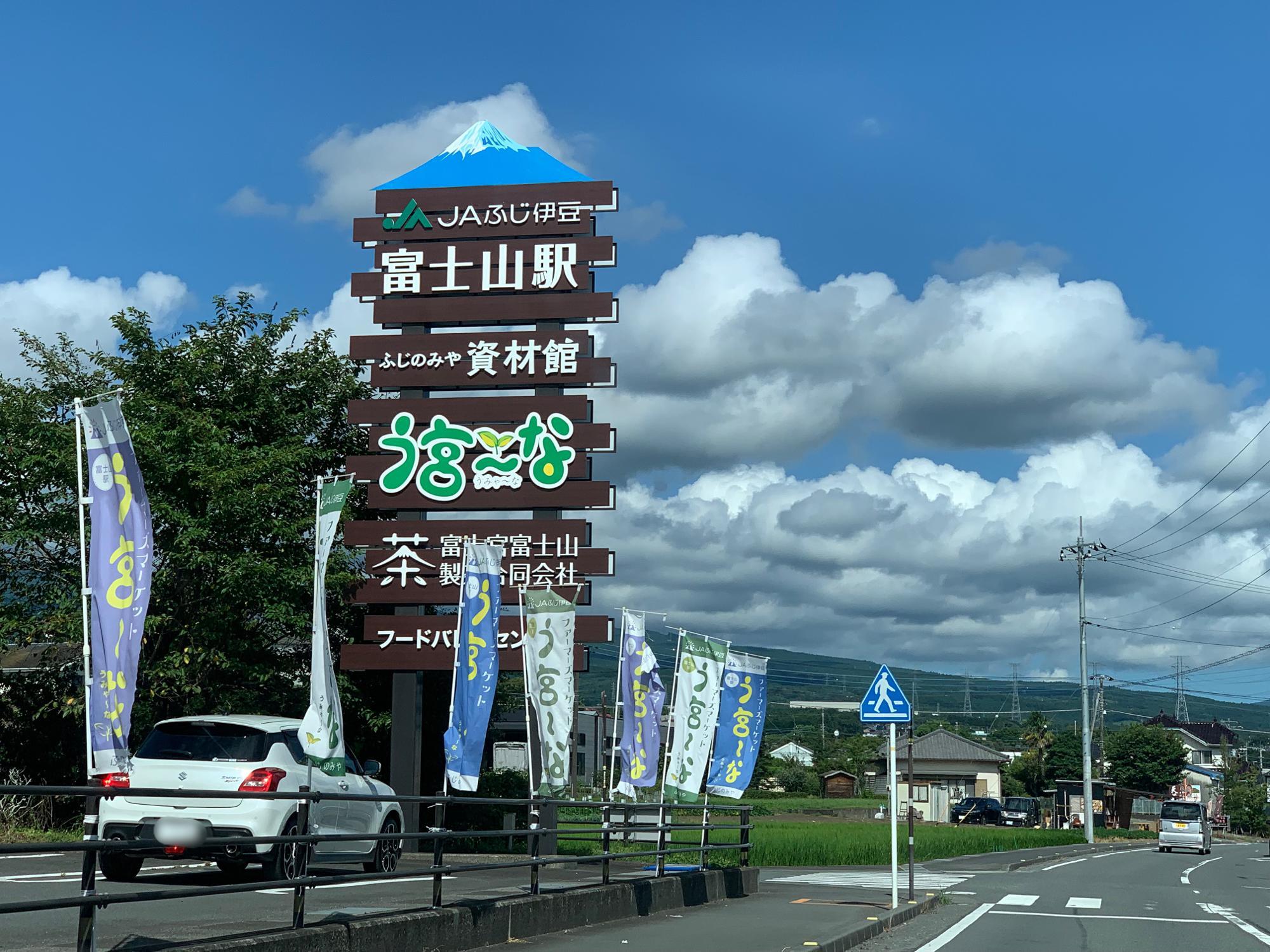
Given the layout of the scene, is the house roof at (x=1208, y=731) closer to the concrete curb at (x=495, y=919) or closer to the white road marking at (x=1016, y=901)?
the white road marking at (x=1016, y=901)

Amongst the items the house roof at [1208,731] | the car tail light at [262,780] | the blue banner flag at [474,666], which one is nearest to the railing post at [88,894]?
the car tail light at [262,780]

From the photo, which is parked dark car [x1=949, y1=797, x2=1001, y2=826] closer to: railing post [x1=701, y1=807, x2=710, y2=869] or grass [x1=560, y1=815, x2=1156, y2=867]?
grass [x1=560, y1=815, x2=1156, y2=867]

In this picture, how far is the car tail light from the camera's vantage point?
39.9 ft

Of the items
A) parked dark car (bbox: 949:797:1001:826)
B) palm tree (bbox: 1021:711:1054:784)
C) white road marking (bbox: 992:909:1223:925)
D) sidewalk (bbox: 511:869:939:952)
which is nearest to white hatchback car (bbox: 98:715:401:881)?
sidewalk (bbox: 511:869:939:952)

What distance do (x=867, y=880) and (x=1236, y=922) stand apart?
819cm

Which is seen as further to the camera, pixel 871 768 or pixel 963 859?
pixel 871 768

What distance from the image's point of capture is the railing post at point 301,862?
7719 mm

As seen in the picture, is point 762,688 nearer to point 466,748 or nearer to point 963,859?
point 466,748

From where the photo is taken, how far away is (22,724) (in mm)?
25141

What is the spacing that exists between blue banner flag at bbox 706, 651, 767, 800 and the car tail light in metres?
6.90

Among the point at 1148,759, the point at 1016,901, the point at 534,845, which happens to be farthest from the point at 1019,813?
the point at 534,845

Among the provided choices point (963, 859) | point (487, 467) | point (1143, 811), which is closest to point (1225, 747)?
point (1143, 811)

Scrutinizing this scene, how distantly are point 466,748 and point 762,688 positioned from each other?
4.53 metres

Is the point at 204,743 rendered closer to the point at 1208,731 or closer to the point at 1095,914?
the point at 1095,914
